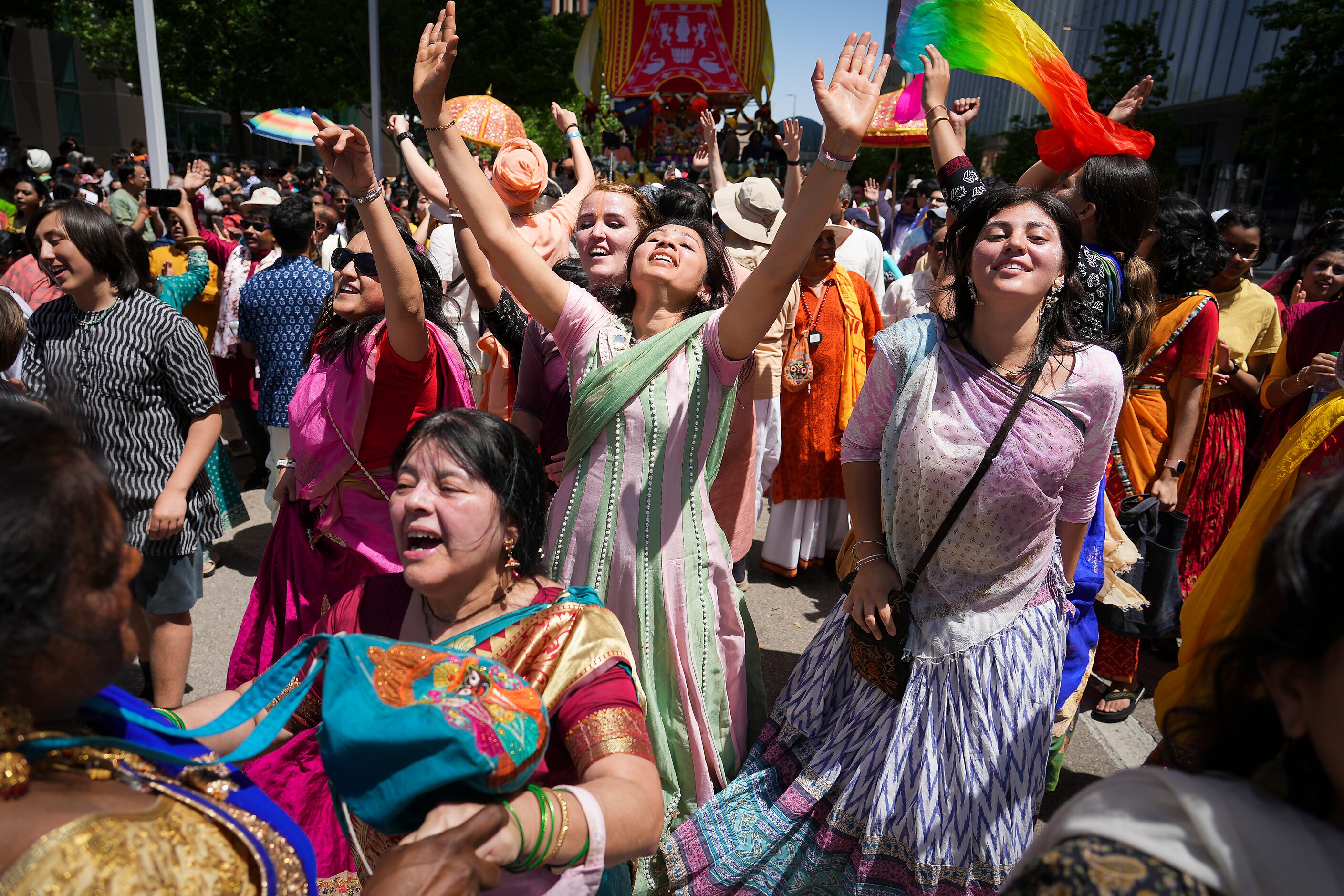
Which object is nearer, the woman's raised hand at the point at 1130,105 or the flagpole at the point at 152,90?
the woman's raised hand at the point at 1130,105

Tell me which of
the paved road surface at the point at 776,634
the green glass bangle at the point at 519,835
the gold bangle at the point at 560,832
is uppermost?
the green glass bangle at the point at 519,835

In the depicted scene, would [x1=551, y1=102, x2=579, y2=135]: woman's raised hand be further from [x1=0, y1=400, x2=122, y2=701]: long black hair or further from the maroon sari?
[x1=0, y1=400, x2=122, y2=701]: long black hair

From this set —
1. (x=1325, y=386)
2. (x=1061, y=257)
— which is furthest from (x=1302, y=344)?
(x=1061, y=257)

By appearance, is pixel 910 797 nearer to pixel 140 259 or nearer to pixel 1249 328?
pixel 140 259

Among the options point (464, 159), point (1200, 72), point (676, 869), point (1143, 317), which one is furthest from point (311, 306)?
point (1200, 72)

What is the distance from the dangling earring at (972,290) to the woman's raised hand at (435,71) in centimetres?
140

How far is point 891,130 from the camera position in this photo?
307 inches

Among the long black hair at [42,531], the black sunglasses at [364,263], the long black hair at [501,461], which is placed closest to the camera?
the long black hair at [42,531]

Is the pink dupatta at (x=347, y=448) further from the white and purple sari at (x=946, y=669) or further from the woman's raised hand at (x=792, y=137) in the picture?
the woman's raised hand at (x=792, y=137)

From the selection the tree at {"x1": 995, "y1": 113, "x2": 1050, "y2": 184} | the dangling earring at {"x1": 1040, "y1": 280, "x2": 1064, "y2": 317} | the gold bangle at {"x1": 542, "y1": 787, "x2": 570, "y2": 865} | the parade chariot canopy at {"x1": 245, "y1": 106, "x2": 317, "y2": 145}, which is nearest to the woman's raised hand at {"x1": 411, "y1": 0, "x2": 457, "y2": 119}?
the dangling earring at {"x1": 1040, "y1": 280, "x2": 1064, "y2": 317}

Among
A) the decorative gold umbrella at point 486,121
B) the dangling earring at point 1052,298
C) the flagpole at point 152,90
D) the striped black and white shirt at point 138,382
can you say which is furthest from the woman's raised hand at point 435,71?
the flagpole at point 152,90

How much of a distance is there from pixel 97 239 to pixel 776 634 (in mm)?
3054

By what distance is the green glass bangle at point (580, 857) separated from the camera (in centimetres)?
119

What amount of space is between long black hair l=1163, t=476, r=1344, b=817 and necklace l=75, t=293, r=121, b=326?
308 centimetres
